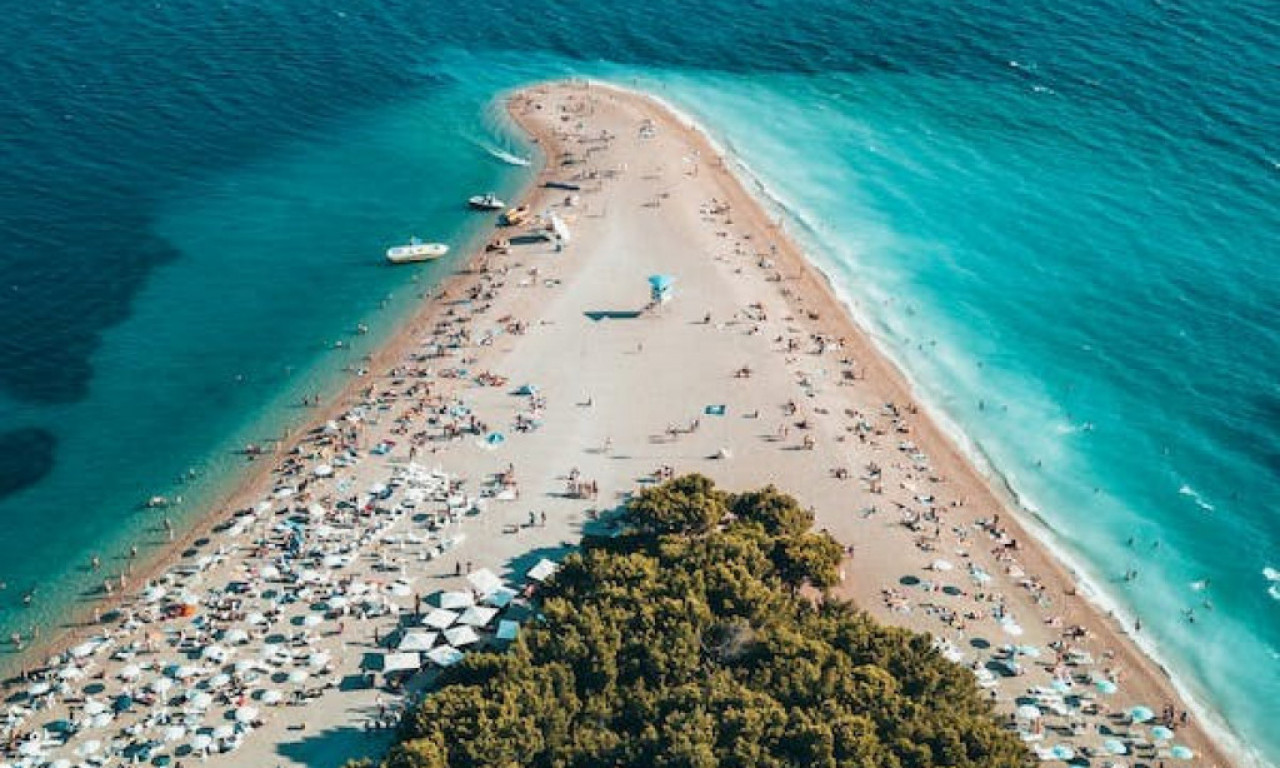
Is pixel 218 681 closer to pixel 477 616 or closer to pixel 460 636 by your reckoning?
pixel 460 636

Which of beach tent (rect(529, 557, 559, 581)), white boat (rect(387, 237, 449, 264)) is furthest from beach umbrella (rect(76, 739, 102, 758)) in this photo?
white boat (rect(387, 237, 449, 264))

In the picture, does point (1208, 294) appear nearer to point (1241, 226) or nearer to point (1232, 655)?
point (1241, 226)

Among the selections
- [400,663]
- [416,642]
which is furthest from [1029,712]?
[400,663]

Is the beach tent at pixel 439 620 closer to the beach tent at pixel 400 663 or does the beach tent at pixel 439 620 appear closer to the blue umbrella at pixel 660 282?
the beach tent at pixel 400 663

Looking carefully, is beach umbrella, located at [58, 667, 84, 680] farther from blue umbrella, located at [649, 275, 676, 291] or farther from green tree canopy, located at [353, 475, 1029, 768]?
blue umbrella, located at [649, 275, 676, 291]

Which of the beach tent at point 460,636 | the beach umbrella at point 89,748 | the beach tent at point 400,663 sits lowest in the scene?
the beach umbrella at point 89,748

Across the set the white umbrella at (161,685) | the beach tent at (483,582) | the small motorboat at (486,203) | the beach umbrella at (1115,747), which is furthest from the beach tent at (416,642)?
the small motorboat at (486,203)

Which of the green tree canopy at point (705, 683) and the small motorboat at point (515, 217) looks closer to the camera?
the green tree canopy at point (705, 683)
